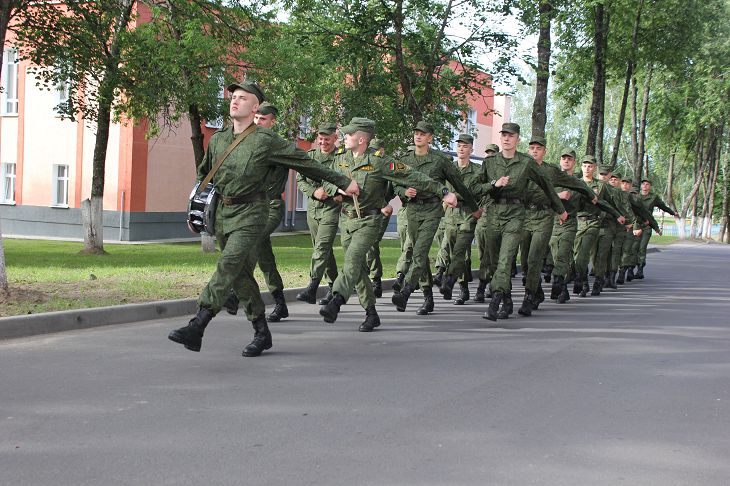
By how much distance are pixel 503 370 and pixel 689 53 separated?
29709 millimetres

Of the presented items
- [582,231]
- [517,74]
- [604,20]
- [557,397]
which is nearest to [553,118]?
[604,20]

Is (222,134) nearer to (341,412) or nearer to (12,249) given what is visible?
(341,412)

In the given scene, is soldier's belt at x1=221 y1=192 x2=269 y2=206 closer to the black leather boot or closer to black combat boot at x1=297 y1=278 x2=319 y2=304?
black combat boot at x1=297 y1=278 x2=319 y2=304

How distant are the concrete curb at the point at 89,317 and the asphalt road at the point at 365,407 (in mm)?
181

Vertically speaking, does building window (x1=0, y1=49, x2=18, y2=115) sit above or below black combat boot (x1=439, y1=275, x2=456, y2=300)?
above

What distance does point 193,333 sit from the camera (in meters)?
6.71

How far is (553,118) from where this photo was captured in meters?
71.6

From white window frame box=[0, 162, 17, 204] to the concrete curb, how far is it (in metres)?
23.3

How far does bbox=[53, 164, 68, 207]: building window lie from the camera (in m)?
30.5

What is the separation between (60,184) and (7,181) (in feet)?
7.38

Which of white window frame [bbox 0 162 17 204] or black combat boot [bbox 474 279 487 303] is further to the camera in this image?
white window frame [bbox 0 162 17 204]

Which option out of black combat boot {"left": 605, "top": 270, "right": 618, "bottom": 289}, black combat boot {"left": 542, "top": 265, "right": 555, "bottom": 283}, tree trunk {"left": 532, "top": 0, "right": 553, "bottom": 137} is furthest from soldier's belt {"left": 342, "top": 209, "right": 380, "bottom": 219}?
tree trunk {"left": 532, "top": 0, "right": 553, "bottom": 137}

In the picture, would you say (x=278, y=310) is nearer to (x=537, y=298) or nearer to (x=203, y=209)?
(x=203, y=209)

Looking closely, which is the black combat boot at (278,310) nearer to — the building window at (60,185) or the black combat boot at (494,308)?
the black combat boot at (494,308)
